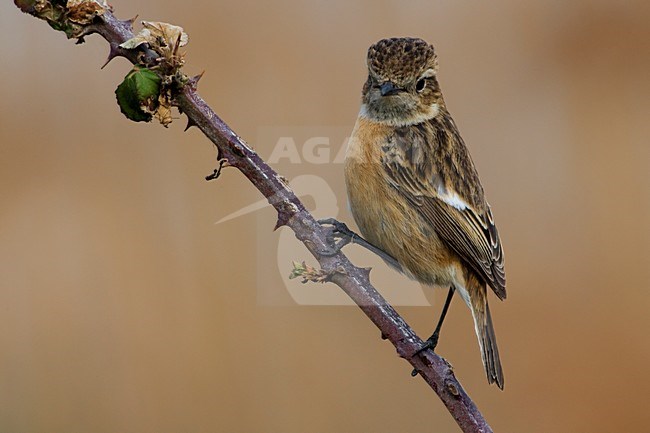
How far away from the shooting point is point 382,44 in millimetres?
3072

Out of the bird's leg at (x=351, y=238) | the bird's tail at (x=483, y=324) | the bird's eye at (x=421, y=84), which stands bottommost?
the bird's tail at (x=483, y=324)

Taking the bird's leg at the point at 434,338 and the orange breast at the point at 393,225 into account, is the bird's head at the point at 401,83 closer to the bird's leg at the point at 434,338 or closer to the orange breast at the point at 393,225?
the orange breast at the point at 393,225

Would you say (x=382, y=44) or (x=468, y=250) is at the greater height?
(x=382, y=44)

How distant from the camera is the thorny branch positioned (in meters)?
1.70

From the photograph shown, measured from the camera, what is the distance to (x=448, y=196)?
3369mm

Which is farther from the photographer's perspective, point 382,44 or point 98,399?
point 98,399

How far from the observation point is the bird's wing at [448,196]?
327 cm

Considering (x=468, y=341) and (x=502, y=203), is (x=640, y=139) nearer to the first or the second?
(x=502, y=203)

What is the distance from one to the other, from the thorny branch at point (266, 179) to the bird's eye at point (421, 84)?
4.85ft

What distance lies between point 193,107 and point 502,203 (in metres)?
3.54

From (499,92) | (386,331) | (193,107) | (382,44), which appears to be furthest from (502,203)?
(193,107)

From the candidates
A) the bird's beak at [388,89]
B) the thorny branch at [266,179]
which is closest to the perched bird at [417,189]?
the bird's beak at [388,89]

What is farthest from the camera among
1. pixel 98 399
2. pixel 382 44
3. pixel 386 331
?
pixel 98 399

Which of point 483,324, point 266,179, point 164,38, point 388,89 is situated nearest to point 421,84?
point 388,89
